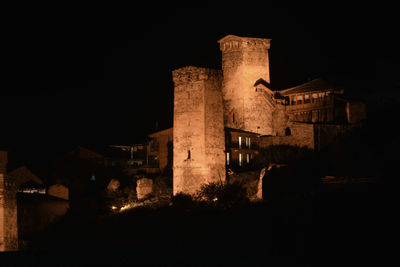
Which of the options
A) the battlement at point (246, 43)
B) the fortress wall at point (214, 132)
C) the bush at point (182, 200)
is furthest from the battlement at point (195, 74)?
the battlement at point (246, 43)

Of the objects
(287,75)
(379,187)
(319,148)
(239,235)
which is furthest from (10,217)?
(287,75)

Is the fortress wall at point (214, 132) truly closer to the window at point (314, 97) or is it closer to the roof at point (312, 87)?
the roof at point (312, 87)

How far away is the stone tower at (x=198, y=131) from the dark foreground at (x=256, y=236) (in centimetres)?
251

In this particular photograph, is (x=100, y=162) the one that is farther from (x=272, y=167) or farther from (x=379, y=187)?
(x=379, y=187)

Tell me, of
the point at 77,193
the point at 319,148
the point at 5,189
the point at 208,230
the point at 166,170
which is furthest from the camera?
the point at 166,170

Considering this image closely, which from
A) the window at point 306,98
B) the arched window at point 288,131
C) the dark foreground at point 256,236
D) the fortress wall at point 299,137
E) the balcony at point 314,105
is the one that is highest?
the window at point 306,98

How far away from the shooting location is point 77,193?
143 feet

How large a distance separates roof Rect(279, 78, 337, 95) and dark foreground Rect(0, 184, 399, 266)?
1812 centimetres

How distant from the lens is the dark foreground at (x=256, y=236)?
11.5 m

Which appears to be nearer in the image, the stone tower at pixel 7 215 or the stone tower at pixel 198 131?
the stone tower at pixel 7 215

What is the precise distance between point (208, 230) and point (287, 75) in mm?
38996

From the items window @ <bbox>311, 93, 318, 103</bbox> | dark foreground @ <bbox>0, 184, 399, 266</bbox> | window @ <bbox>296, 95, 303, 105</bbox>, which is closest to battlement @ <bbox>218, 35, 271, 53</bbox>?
window @ <bbox>296, 95, 303, 105</bbox>

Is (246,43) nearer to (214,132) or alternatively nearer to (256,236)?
(214,132)

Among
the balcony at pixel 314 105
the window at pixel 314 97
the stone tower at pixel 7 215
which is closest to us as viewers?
the stone tower at pixel 7 215
